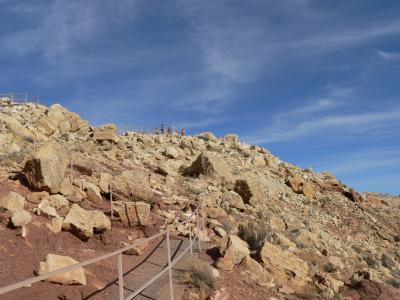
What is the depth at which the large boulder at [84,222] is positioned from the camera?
468 inches

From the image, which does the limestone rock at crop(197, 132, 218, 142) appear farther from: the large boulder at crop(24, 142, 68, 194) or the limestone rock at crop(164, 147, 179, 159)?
the large boulder at crop(24, 142, 68, 194)

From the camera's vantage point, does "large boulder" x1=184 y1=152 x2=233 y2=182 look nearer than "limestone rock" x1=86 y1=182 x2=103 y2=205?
No

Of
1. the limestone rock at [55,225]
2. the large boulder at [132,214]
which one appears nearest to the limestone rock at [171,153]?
the large boulder at [132,214]

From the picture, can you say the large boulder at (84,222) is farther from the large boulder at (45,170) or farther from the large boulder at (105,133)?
the large boulder at (105,133)

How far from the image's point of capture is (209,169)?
2622 cm

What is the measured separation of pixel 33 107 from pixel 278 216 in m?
22.7

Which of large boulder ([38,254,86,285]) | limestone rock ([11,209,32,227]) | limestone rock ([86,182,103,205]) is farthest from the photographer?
limestone rock ([86,182,103,205])

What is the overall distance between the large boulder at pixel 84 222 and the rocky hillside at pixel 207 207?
0.03 m

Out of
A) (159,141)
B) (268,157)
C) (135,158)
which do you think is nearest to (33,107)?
(159,141)

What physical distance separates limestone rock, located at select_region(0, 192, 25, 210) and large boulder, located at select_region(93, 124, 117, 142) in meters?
18.0

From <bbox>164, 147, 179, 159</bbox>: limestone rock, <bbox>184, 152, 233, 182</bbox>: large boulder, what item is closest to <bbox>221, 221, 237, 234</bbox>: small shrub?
<bbox>184, 152, 233, 182</bbox>: large boulder

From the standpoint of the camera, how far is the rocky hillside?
11992mm

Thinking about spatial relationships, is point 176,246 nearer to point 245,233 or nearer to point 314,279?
point 245,233

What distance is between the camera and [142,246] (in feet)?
40.4
